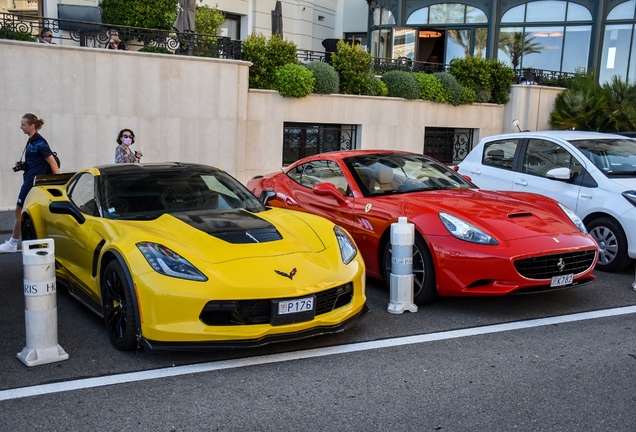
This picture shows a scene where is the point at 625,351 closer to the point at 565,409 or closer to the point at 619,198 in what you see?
the point at 565,409

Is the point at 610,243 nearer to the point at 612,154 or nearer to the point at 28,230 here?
the point at 612,154

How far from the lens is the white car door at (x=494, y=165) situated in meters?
8.78

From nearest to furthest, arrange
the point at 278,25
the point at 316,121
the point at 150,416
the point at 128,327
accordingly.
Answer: the point at 150,416, the point at 128,327, the point at 316,121, the point at 278,25

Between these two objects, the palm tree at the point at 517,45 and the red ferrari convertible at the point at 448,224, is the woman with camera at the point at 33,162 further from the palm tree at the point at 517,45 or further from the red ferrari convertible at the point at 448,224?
the palm tree at the point at 517,45

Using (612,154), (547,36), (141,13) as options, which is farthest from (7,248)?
(547,36)

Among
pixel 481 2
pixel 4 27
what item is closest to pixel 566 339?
pixel 4 27

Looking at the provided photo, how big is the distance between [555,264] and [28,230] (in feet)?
17.8

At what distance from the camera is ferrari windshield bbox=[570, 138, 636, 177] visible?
7.77 metres

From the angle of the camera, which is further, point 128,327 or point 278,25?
point 278,25

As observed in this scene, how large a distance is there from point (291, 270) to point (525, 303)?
2.70 metres

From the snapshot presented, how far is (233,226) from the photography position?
5035 mm

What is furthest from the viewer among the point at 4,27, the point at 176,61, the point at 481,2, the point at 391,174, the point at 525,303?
the point at 481,2

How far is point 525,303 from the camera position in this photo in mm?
6027

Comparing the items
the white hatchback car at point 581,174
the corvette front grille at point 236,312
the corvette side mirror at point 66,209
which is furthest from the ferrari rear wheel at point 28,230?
the white hatchback car at point 581,174
